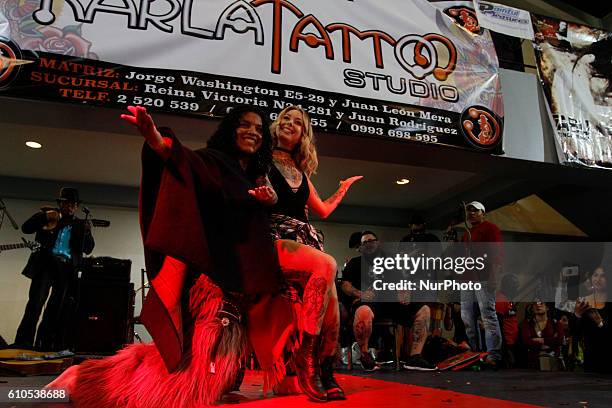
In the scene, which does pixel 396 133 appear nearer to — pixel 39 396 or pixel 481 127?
pixel 481 127

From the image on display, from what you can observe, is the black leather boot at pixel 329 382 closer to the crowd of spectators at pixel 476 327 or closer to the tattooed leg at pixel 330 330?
the tattooed leg at pixel 330 330

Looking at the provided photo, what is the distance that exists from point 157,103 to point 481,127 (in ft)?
9.36

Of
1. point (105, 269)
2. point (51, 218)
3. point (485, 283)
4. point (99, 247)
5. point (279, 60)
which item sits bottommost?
point (485, 283)

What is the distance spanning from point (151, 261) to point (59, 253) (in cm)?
329

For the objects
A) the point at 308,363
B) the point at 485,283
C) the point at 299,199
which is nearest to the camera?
the point at 308,363

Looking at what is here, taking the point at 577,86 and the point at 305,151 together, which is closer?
A: the point at 305,151

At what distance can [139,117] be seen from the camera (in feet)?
5.20

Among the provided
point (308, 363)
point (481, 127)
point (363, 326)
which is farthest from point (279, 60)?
point (308, 363)

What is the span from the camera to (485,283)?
15.2ft

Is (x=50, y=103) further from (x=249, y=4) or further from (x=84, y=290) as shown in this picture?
(x=84, y=290)

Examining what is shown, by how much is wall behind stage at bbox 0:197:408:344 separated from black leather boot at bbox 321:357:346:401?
5966 millimetres

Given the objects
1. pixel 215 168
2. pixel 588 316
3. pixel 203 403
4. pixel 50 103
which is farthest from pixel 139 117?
pixel 588 316

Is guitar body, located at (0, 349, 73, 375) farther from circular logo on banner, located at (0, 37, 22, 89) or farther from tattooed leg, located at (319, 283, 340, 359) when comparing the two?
tattooed leg, located at (319, 283, 340, 359)

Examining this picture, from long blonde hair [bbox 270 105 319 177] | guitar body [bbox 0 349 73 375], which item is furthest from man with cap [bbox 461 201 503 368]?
guitar body [bbox 0 349 73 375]
